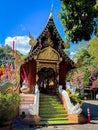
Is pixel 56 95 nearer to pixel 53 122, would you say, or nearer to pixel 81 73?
pixel 53 122

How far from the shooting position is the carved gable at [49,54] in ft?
56.6

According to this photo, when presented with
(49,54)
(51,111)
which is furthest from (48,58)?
(51,111)

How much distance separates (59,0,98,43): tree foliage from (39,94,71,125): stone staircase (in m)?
6.56

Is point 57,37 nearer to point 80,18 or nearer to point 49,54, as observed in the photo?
point 49,54

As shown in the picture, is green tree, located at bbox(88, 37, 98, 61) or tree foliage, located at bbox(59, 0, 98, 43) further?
green tree, located at bbox(88, 37, 98, 61)

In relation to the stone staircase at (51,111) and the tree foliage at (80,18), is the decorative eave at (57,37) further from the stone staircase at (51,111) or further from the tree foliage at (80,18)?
the tree foliage at (80,18)

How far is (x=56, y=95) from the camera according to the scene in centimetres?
1733

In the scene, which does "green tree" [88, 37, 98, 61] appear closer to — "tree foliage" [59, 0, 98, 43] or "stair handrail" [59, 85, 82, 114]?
"stair handrail" [59, 85, 82, 114]

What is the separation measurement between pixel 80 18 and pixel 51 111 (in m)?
8.12

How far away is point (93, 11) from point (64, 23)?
1.11 m

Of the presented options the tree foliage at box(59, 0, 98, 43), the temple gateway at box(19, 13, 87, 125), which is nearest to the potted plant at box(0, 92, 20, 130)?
the tree foliage at box(59, 0, 98, 43)

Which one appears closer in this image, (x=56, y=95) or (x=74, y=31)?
(x=74, y=31)

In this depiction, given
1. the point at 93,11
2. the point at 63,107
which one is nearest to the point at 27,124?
the point at 63,107

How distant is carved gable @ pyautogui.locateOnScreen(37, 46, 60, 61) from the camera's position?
680 inches
